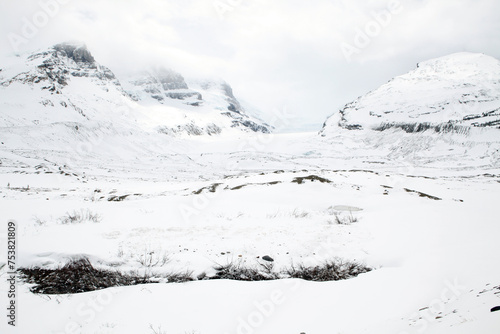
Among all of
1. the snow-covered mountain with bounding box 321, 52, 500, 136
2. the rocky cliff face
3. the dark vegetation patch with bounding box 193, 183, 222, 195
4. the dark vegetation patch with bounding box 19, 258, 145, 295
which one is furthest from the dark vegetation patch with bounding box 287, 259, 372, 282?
the rocky cliff face

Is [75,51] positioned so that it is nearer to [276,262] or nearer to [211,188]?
[211,188]

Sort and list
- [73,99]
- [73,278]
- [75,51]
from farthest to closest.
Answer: [75,51] → [73,99] → [73,278]

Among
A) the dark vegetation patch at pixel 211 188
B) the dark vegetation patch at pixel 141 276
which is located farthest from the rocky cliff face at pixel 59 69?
the dark vegetation patch at pixel 141 276

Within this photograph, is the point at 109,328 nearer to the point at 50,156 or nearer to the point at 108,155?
the point at 50,156

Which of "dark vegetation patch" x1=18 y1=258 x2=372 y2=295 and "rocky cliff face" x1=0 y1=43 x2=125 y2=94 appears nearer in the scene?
"dark vegetation patch" x1=18 y1=258 x2=372 y2=295

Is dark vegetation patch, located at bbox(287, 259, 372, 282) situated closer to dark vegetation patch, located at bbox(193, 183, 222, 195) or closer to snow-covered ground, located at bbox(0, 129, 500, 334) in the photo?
snow-covered ground, located at bbox(0, 129, 500, 334)

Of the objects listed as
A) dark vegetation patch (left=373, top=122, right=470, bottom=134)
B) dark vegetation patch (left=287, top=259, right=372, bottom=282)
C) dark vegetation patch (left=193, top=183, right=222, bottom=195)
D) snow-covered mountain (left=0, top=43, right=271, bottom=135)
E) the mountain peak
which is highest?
the mountain peak

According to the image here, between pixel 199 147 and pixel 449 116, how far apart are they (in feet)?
313

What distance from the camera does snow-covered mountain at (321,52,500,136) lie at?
8900 centimetres

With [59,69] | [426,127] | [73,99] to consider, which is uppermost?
[59,69]

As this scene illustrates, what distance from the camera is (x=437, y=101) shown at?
10231 centimetres

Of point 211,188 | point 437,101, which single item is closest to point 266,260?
point 211,188

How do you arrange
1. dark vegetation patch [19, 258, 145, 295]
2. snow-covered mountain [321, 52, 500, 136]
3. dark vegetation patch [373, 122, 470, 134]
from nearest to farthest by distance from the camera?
dark vegetation patch [19, 258, 145, 295] < dark vegetation patch [373, 122, 470, 134] < snow-covered mountain [321, 52, 500, 136]

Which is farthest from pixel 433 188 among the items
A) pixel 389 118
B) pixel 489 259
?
pixel 389 118
